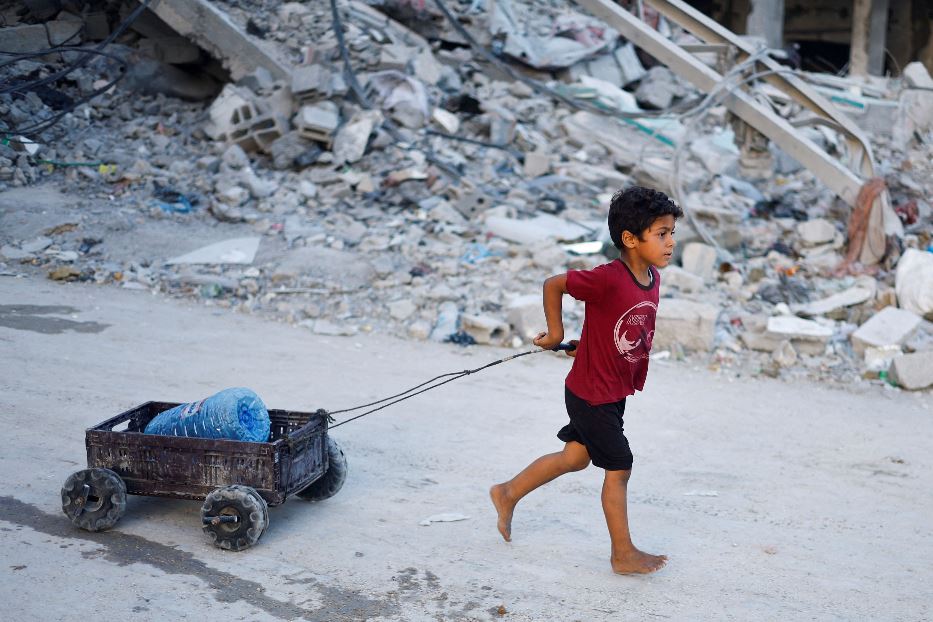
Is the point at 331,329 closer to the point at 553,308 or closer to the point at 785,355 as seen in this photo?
the point at 785,355

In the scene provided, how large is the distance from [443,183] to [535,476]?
6.69 m

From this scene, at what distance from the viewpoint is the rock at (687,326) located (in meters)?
7.16

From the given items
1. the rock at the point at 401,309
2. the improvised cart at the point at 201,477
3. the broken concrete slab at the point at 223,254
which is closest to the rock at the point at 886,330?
the rock at the point at 401,309

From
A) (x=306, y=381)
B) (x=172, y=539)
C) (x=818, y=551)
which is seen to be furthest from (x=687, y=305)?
(x=172, y=539)

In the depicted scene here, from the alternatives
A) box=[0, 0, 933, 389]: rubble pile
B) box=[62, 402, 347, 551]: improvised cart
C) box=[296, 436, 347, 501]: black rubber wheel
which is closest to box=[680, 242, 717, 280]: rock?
box=[0, 0, 933, 389]: rubble pile

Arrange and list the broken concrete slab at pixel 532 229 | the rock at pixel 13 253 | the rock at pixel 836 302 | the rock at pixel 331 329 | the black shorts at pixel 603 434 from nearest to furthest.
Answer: the black shorts at pixel 603 434 → the rock at pixel 331 329 → the rock at pixel 836 302 → the rock at pixel 13 253 → the broken concrete slab at pixel 532 229

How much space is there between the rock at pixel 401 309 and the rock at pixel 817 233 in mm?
4153

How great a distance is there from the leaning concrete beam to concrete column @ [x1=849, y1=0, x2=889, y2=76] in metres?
10.3

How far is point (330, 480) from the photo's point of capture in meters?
4.17

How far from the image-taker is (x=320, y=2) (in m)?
12.9

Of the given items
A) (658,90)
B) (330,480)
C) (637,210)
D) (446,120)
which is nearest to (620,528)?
(637,210)

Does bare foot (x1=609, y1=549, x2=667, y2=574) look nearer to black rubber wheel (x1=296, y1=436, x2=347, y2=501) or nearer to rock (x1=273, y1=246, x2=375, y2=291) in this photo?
black rubber wheel (x1=296, y1=436, x2=347, y2=501)

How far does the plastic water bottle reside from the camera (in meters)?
3.84

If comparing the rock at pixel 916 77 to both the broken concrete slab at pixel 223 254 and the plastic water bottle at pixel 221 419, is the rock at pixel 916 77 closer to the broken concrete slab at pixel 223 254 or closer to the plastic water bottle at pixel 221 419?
the broken concrete slab at pixel 223 254
